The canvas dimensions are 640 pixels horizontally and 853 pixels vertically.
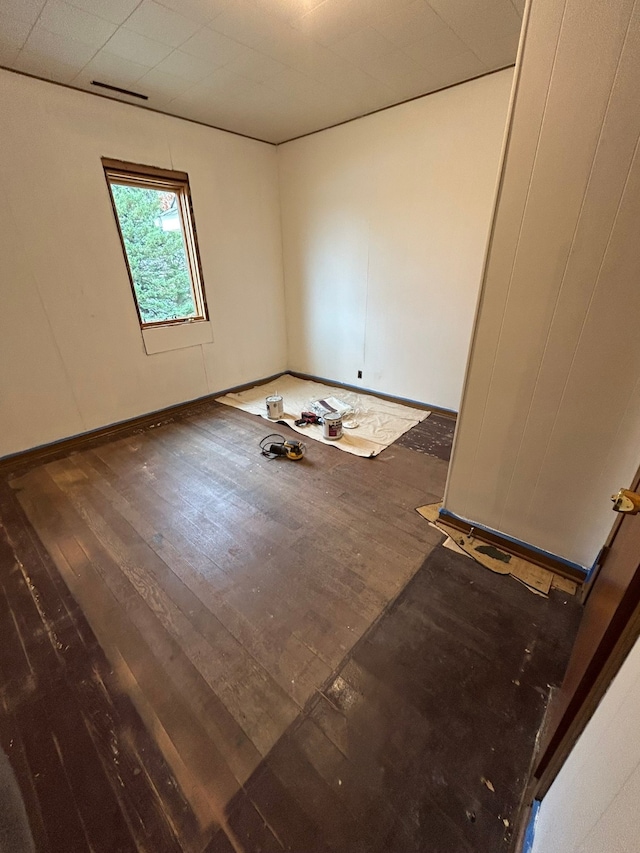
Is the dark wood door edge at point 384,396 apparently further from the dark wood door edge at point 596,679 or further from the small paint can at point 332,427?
the dark wood door edge at point 596,679

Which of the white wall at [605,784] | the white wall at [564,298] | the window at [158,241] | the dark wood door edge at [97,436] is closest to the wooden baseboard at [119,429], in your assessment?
the dark wood door edge at [97,436]

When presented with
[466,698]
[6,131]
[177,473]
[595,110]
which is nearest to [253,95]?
[6,131]

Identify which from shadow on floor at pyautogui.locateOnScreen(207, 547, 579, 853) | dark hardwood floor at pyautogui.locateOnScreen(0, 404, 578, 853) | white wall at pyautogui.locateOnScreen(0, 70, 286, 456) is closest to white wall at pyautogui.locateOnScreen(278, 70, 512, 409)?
white wall at pyautogui.locateOnScreen(0, 70, 286, 456)

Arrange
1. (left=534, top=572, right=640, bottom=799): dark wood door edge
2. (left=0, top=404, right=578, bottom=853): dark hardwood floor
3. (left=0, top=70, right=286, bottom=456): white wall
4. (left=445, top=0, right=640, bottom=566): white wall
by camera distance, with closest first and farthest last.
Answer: (left=534, top=572, right=640, bottom=799): dark wood door edge, (left=0, top=404, right=578, bottom=853): dark hardwood floor, (left=445, top=0, right=640, bottom=566): white wall, (left=0, top=70, right=286, bottom=456): white wall

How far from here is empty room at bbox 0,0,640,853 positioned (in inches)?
39.4

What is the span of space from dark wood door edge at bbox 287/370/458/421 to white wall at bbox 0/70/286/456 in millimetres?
1115

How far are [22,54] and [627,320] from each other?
3.46 m

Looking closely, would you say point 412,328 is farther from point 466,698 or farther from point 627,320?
point 466,698

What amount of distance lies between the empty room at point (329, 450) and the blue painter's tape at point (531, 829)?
19 millimetres

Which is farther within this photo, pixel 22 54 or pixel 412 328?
pixel 412 328

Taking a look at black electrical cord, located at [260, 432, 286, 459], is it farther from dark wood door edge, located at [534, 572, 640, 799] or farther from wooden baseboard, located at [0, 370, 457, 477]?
dark wood door edge, located at [534, 572, 640, 799]

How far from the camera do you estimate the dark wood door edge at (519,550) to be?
164 cm

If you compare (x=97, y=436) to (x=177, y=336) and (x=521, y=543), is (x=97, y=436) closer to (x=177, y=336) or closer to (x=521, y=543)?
(x=177, y=336)

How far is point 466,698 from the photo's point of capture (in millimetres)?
1215
